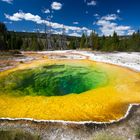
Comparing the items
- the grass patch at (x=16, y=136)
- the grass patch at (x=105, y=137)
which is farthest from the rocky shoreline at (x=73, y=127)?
the grass patch at (x=16, y=136)

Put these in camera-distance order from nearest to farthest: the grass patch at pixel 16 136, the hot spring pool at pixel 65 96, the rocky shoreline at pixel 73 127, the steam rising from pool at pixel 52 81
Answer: the grass patch at pixel 16 136 → the rocky shoreline at pixel 73 127 → the hot spring pool at pixel 65 96 → the steam rising from pool at pixel 52 81

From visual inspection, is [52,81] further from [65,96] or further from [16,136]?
[16,136]

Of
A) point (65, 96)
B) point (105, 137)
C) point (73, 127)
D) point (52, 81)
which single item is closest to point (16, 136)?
point (73, 127)

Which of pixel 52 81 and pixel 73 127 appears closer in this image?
pixel 73 127

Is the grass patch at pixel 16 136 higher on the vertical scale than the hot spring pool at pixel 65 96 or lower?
higher

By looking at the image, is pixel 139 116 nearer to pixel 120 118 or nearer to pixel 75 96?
pixel 120 118

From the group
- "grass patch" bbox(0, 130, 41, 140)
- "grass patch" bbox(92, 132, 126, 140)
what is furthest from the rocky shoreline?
"grass patch" bbox(0, 130, 41, 140)

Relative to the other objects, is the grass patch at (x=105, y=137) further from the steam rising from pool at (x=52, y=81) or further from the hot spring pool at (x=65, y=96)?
the steam rising from pool at (x=52, y=81)

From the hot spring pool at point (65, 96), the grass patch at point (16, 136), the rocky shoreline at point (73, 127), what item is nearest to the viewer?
the grass patch at point (16, 136)
